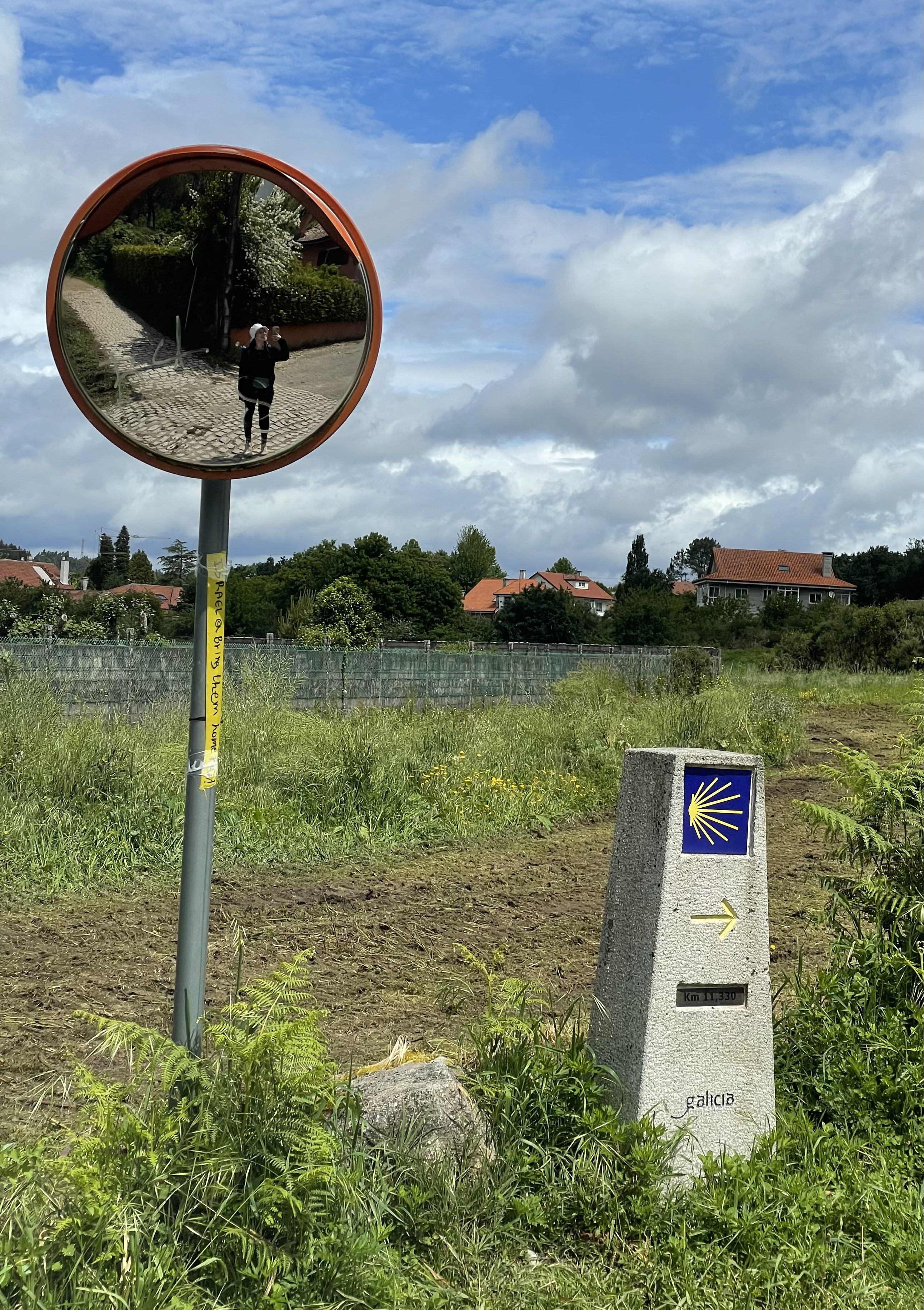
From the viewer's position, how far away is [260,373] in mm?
2988

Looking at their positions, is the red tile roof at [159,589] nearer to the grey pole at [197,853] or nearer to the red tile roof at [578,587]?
the red tile roof at [578,587]

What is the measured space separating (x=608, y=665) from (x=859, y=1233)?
19.5 metres

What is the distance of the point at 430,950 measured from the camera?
6.30 metres

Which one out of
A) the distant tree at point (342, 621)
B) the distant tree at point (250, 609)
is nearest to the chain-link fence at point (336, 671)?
the distant tree at point (342, 621)

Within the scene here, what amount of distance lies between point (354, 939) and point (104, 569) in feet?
360

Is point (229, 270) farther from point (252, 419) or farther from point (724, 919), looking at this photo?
point (724, 919)

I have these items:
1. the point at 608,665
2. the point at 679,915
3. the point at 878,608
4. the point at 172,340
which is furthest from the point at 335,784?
the point at 878,608

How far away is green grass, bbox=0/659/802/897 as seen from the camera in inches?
312

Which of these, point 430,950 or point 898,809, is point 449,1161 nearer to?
point 898,809

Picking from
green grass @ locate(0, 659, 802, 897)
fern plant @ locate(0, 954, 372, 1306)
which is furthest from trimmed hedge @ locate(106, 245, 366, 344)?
green grass @ locate(0, 659, 802, 897)

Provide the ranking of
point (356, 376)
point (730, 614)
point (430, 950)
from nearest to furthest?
1. point (356, 376)
2. point (430, 950)
3. point (730, 614)

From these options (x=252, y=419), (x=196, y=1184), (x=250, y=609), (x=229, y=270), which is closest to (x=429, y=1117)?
(x=196, y=1184)

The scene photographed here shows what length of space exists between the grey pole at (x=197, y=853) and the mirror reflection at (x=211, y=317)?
9.6 inches

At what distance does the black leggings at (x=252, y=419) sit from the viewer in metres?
3.02
